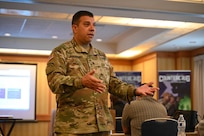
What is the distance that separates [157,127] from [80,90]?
172 cm

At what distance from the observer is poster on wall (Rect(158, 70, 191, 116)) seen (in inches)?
335

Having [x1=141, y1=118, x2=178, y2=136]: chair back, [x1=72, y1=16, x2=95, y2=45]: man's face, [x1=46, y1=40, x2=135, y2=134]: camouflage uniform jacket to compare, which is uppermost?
[x1=72, y1=16, x2=95, y2=45]: man's face

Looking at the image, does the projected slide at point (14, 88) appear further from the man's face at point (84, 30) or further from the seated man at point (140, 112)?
the man's face at point (84, 30)

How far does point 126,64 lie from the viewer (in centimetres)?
1063

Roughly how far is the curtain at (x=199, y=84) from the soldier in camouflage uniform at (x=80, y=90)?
723cm

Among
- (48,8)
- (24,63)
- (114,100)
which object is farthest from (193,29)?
(24,63)

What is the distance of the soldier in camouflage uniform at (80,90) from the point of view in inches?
65.6

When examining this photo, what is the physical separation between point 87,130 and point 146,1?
12.5 feet

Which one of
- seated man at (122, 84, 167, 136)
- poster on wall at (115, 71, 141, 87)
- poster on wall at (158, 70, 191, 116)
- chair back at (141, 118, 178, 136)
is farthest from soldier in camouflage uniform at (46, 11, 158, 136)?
poster on wall at (115, 71, 141, 87)

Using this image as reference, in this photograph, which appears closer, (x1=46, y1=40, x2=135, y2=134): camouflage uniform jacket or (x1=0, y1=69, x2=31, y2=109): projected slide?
(x1=46, y1=40, x2=135, y2=134): camouflage uniform jacket

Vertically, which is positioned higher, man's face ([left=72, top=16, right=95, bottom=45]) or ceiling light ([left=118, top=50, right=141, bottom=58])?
ceiling light ([left=118, top=50, right=141, bottom=58])

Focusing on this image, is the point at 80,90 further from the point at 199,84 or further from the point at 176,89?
the point at 199,84

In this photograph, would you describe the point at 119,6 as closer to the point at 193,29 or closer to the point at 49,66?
the point at 193,29

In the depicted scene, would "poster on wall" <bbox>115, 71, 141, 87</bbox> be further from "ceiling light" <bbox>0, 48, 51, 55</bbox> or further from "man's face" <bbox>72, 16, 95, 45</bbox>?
"man's face" <bbox>72, 16, 95, 45</bbox>
